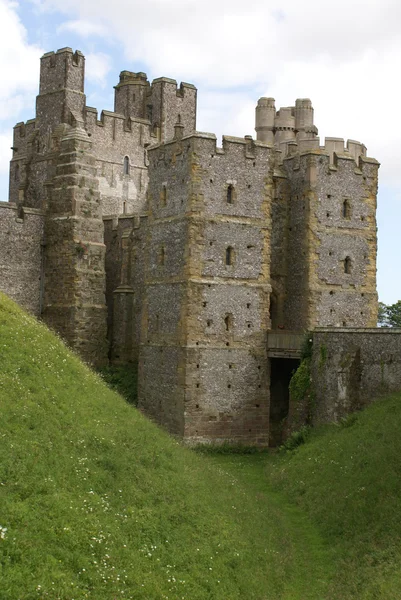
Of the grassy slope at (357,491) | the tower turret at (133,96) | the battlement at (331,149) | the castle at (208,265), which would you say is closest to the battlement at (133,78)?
the tower turret at (133,96)

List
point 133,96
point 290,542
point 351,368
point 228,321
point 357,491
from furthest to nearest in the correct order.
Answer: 1. point 133,96
2. point 228,321
3. point 351,368
4. point 357,491
5. point 290,542

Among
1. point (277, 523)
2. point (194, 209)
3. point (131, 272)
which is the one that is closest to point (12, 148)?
point (131, 272)

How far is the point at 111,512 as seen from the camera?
19.6 metres

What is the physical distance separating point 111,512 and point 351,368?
46.8 ft

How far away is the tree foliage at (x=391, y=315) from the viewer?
3031 inches

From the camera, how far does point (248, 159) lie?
37.1m

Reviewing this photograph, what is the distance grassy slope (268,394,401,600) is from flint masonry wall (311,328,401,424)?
85 cm

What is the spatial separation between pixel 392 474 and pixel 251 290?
46.9 ft

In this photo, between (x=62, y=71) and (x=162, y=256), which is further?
(x=62, y=71)

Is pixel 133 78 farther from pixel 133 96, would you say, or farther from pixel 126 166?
pixel 126 166

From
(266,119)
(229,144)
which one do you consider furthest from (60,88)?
(229,144)

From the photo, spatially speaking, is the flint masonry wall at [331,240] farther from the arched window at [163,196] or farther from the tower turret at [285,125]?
the tower turret at [285,125]

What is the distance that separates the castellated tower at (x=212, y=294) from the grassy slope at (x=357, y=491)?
4081 millimetres

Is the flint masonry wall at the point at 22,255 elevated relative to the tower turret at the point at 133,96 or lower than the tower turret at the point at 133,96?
lower
